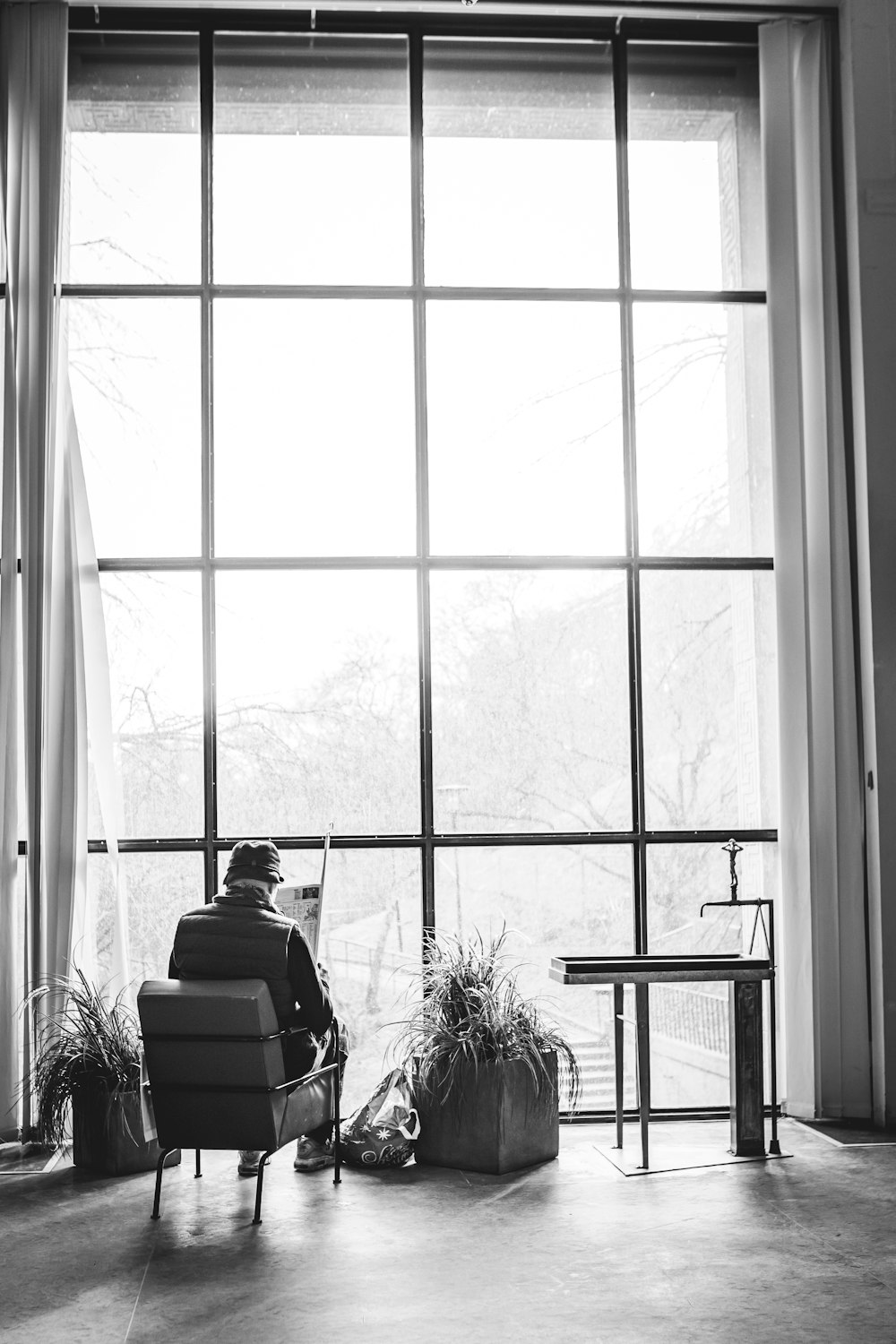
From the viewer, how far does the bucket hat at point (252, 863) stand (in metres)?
4.68

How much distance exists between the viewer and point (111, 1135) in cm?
503

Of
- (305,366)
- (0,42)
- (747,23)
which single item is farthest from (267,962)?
(747,23)

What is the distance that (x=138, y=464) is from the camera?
6004mm

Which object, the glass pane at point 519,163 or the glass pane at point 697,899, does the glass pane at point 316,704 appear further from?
the glass pane at point 519,163

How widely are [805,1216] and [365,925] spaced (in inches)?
89.9

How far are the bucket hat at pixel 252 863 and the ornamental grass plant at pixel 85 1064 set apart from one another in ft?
2.70

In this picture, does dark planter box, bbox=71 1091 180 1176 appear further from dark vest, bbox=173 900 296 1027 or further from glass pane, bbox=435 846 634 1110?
glass pane, bbox=435 846 634 1110

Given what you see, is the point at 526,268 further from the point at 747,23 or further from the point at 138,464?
the point at 138,464

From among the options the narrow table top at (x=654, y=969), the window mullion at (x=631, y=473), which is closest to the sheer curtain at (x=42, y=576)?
the narrow table top at (x=654, y=969)

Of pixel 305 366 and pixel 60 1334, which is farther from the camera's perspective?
pixel 305 366

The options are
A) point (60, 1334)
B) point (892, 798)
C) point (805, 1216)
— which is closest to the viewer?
point (60, 1334)

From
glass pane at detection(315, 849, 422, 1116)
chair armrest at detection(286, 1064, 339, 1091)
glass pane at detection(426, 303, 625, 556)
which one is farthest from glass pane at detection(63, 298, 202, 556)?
chair armrest at detection(286, 1064, 339, 1091)

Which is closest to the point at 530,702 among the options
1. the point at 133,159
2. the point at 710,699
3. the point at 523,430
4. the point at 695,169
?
the point at 710,699

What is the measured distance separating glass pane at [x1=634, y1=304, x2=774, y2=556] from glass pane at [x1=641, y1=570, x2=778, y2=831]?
0.20 meters
